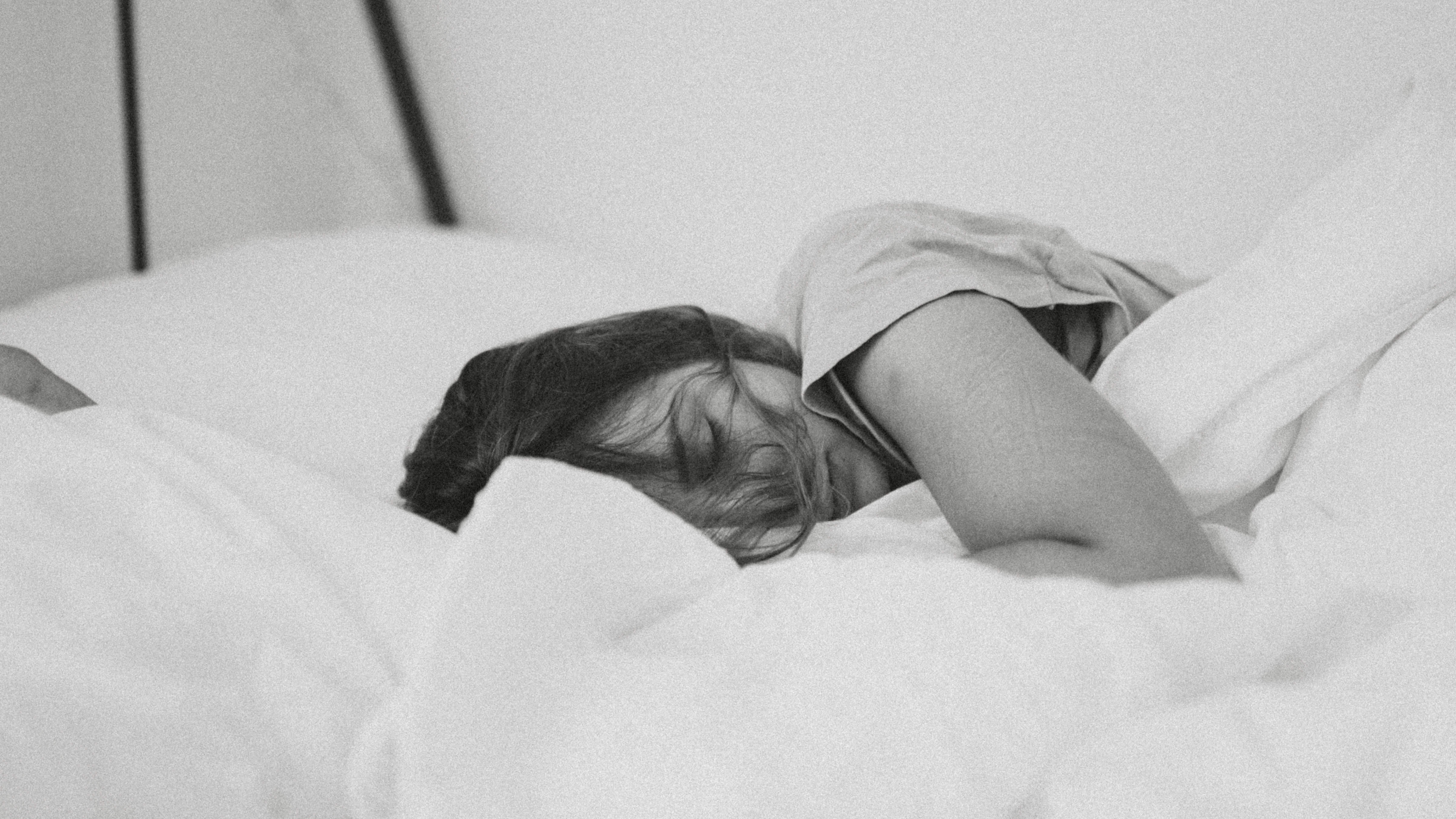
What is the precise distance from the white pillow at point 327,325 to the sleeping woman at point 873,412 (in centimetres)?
17

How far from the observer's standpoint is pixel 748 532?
2.30ft

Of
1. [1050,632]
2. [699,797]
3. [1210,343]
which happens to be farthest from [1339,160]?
[699,797]

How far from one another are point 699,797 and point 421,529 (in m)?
0.27

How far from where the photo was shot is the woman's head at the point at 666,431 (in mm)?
710

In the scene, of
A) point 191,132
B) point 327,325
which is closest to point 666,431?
point 327,325

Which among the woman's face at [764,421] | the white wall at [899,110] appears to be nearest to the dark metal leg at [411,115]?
the white wall at [899,110]

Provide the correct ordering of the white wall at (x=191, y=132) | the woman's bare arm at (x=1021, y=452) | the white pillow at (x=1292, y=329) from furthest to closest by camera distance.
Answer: the white wall at (x=191, y=132) < the white pillow at (x=1292, y=329) < the woman's bare arm at (x=1021, y=452)

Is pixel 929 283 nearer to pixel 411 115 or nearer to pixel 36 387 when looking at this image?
pixel 36 387

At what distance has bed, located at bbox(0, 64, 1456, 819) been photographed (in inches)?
17.0

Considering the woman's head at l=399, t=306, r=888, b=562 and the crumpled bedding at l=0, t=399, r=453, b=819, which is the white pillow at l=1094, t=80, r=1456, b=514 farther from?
the crumpled bedding at l=0, t=399, r=453, b=819

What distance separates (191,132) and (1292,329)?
158 cm

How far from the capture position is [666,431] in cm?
73

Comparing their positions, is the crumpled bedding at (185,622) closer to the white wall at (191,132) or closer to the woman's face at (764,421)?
the woman's face at (764,421)

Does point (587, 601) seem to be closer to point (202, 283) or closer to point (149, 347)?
point (149, 347)
